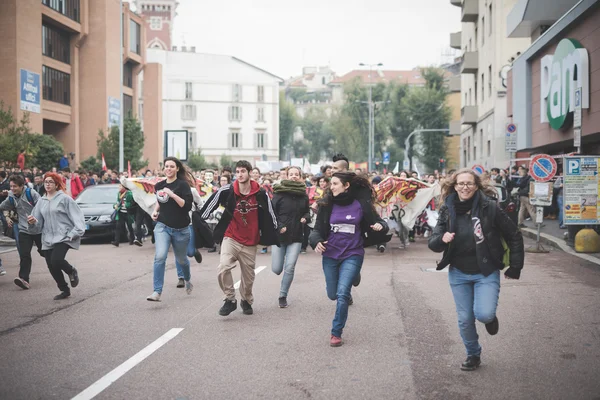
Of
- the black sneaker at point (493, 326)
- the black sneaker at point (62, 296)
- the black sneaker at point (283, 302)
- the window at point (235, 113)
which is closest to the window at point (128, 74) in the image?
the window at point (235, 113)

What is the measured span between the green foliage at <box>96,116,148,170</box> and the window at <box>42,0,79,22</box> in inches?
329

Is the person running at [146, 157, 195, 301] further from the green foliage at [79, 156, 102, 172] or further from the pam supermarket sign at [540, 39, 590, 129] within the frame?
the green foliage at [79, 156, 102, 172]

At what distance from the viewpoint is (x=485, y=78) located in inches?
1684

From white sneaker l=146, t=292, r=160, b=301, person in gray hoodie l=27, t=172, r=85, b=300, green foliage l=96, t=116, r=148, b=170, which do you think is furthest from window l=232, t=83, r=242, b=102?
white sneaker l=146, t=292, r=160, b=301

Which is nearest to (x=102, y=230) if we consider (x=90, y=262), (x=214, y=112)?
(x=90, y=262)

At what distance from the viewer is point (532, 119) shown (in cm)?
2750

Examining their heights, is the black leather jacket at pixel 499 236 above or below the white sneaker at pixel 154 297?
above

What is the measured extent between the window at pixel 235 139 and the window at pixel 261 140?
7.21ft

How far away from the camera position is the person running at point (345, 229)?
23.8 feet

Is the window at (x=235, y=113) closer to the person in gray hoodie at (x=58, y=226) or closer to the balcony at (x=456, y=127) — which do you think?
the balcony at (x=456, y=127)

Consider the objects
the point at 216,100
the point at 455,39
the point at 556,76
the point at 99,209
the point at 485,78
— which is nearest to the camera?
the point at 99,209

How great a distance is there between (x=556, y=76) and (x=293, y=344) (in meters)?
18.8

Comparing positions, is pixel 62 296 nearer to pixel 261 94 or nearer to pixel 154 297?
pixel 154 297

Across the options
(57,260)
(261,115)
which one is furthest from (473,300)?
(261,115)
